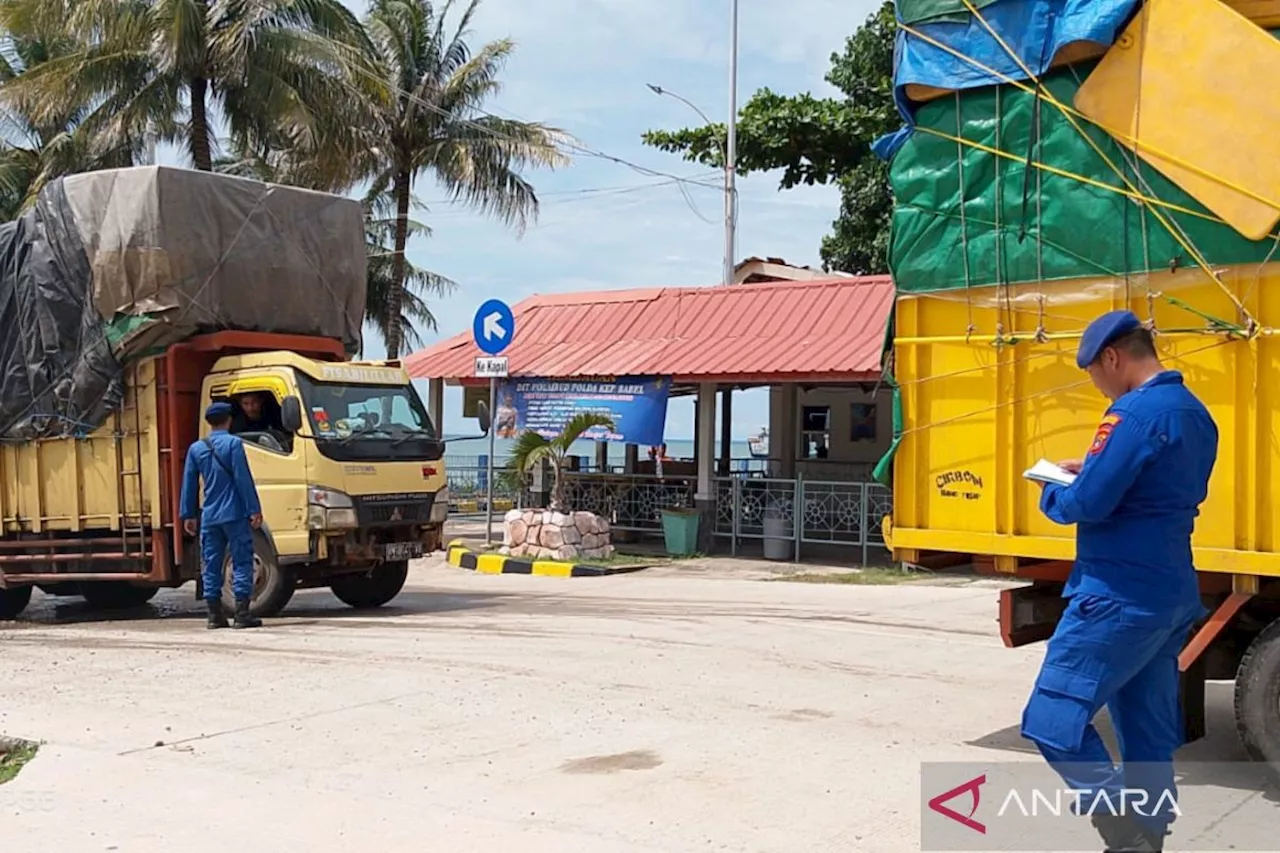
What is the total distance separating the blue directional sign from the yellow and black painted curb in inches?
108

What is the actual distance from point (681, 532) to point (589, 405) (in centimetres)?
219

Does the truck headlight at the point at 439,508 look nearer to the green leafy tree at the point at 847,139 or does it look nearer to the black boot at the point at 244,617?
the black boot at the point at 244,617

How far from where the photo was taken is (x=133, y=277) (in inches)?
458

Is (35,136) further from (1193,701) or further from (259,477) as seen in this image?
(1193,701)

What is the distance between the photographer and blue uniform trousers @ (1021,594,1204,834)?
13.9ft

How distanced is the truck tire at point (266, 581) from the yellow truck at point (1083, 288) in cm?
641

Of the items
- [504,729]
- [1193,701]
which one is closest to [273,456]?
[504,729]

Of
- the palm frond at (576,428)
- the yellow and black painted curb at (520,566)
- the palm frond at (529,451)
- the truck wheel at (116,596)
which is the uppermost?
the palm frond at (576,428)

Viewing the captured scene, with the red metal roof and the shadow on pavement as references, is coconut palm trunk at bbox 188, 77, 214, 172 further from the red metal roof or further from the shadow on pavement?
the shadow on pavement

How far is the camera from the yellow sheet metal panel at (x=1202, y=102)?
19.1 ft

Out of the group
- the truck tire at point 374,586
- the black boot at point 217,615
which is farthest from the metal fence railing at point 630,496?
the black boot at point 217,615

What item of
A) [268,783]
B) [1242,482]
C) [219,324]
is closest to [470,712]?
[268,783]

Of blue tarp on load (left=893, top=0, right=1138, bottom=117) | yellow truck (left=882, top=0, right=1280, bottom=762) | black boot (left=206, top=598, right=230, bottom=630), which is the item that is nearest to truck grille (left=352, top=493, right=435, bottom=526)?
black boot (left=206, top=598, right=230, bottom=630)

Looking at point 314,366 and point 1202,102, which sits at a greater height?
point 1202,102
